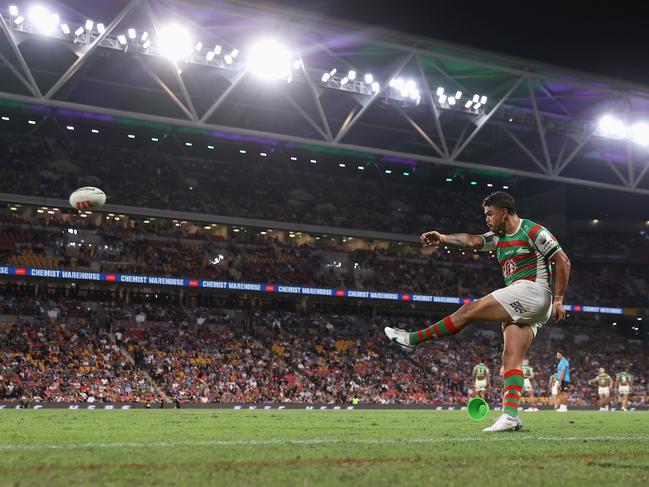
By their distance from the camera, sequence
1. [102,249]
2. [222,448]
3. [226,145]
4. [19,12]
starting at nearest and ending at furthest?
[222,448] < [19,12] < [102,249] < [226,145]

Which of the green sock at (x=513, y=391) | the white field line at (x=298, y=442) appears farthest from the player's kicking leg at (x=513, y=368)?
the white field line at (x=298, y=442)

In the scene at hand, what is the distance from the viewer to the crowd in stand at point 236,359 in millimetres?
29484

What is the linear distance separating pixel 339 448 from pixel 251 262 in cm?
3547

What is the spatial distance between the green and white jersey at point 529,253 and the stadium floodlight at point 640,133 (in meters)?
32.6

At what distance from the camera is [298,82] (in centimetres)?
3155

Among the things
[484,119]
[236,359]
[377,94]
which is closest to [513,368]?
[377,94]

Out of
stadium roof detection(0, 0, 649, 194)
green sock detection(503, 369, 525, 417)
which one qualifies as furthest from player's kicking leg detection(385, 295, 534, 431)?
stadium roof detection(0, 0, 649, 194)

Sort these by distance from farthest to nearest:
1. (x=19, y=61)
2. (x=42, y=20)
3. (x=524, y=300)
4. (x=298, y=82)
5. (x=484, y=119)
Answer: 1. (x=484, y=119)
2. (x=298, y=82)
3. (x=42, y=20)
4. (x=19, y=61)
5. (x=524, y=300)

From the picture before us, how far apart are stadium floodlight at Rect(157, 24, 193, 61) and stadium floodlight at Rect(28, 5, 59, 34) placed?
401cm

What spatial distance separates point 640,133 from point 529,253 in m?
33.4

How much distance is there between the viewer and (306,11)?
87.2 feet

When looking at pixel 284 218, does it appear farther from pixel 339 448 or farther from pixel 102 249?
pixel 339 448

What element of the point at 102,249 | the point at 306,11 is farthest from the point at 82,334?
the point at 306,11

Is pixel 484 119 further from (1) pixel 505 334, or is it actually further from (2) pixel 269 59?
(1) pixel 505 334
